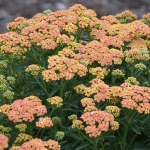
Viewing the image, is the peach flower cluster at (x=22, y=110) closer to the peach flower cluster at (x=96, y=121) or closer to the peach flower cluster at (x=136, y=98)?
the peach flower cluster at (x=96, y=121)

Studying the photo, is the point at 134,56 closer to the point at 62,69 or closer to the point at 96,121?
the point at 62,69

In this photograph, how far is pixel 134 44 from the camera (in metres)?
5.33

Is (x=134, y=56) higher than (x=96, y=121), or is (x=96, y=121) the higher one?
(x=134, y=56)

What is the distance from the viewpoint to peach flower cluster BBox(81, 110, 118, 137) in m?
3.43

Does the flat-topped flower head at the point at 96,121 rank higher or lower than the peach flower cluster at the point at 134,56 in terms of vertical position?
lower

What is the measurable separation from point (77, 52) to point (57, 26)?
72cm

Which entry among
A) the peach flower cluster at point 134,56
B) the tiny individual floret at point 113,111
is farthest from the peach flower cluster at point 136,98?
the peach flower cluster at point 134,56

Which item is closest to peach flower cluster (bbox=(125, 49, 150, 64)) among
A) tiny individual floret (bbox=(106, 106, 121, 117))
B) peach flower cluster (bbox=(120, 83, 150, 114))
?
peach flower cluster (bbox=(120, 83, 150, 114))

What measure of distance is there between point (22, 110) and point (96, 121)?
3.58 feet

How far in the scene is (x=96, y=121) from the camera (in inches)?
139

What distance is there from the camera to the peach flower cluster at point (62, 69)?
4.28 metres

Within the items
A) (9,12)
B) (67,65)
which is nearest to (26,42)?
(67,65)

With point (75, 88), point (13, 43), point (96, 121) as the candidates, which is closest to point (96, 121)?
point (96, 121)

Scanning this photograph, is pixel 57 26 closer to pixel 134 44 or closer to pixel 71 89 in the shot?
pixel 71 89
